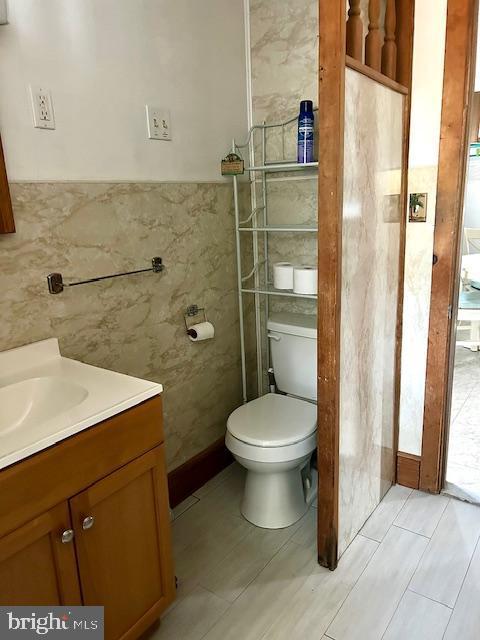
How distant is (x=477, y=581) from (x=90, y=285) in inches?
67.3

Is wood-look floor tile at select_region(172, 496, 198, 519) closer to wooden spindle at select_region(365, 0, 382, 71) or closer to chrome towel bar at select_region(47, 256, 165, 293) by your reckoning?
chrome towel bar at select_region(47, 256, 165, 293)

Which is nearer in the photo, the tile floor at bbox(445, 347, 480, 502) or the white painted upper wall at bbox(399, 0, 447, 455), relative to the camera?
the white painted upper wall at bbox(399, 0, 447, 455)

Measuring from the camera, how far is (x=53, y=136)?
1.52 meters

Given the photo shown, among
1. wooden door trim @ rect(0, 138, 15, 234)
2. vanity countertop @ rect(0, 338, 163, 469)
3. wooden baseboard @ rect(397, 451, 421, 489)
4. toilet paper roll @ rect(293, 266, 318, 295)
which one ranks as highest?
wooden door trim @ rect(0, 138, 15, 234)

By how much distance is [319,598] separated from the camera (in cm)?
165

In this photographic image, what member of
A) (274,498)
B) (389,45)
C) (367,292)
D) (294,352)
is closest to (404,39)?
(389,45)

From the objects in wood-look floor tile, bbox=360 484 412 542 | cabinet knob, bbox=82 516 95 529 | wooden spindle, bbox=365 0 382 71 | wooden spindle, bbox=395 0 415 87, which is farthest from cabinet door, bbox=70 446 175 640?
wooden spindle, bbox=395 0 415 87

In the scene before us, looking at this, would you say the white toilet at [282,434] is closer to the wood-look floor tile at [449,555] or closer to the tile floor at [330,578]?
the tile floor at [330,578]

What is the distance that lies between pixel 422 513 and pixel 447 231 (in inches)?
46.5

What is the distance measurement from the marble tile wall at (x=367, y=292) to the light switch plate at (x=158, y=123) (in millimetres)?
745

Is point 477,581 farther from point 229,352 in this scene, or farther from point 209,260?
point 209,260

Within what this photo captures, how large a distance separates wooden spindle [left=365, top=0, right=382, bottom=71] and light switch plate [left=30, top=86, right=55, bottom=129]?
1.06 m

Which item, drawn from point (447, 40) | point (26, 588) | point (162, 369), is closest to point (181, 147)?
point (162, 369)

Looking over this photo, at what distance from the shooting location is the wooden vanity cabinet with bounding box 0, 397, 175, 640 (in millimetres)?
1068
